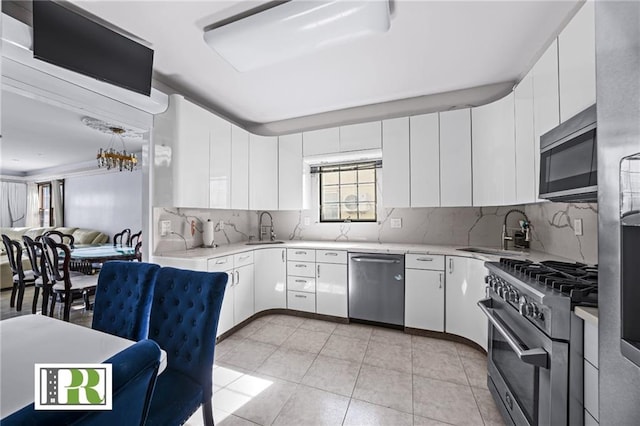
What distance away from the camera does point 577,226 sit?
200cm

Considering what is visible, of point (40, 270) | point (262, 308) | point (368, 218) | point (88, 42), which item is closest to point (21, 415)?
point (88, 42)

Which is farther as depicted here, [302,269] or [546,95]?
[302,269]

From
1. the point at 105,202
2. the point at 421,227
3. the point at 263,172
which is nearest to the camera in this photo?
the point at 421,227

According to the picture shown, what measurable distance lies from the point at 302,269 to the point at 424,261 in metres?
1.40

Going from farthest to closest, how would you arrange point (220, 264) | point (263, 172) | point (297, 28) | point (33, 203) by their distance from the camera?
1. point (33, 203)
2. point (263, 172)
3. point (220, 264)
4. point (297, 28)

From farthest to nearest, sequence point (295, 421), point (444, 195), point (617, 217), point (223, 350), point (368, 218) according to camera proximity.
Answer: point (368, 218) → point (444, 195) → point (223, 350) → point (295, 421) → point (617, 217)

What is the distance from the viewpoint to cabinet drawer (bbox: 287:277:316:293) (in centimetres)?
315

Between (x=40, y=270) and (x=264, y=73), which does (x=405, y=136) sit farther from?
(x=40, y=270)

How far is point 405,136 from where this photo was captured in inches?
117

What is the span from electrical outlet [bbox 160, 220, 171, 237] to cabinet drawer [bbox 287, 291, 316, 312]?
1.55 metres

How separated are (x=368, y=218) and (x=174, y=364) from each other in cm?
274

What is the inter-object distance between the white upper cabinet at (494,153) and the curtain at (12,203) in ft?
38.7

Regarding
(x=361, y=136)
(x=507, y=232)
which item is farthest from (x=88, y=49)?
(x=507, y=232)

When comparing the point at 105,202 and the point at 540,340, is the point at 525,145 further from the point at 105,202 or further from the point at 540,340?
the point at 105,202
